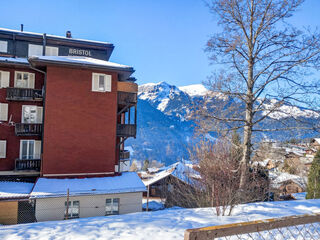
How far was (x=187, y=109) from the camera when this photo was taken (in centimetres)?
1034

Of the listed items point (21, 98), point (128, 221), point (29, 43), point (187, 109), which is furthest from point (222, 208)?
point (29, 43)

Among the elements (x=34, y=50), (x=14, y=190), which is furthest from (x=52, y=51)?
(x=14, y=190)

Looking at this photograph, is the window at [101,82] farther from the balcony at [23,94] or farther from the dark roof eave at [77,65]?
the balcony at [23,94]

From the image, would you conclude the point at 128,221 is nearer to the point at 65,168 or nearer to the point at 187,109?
the point at 187,109

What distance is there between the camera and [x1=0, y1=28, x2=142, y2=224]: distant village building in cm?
1619

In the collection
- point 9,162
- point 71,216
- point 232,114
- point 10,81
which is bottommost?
point 71,216

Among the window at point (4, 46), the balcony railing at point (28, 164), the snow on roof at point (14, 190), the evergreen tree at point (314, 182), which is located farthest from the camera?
the evergreen tree at point (314, 182)

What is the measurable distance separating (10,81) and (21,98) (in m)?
1.75

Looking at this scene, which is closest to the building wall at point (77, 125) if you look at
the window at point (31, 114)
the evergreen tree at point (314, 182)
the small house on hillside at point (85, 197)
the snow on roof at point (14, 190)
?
the small house on hillside at point (85, 197)

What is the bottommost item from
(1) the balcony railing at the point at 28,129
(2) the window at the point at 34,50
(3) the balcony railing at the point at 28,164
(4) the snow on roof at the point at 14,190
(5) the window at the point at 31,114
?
(4) the snow on roof at the point at 14,190

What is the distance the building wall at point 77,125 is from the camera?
1617cm

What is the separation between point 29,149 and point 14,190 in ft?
13.6

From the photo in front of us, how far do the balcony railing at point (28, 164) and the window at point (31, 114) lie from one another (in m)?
3.02

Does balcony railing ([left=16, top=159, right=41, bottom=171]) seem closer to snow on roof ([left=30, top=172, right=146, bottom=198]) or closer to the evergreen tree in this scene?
snow on roof ([left=30, top=172, right=146, bottom=198])
